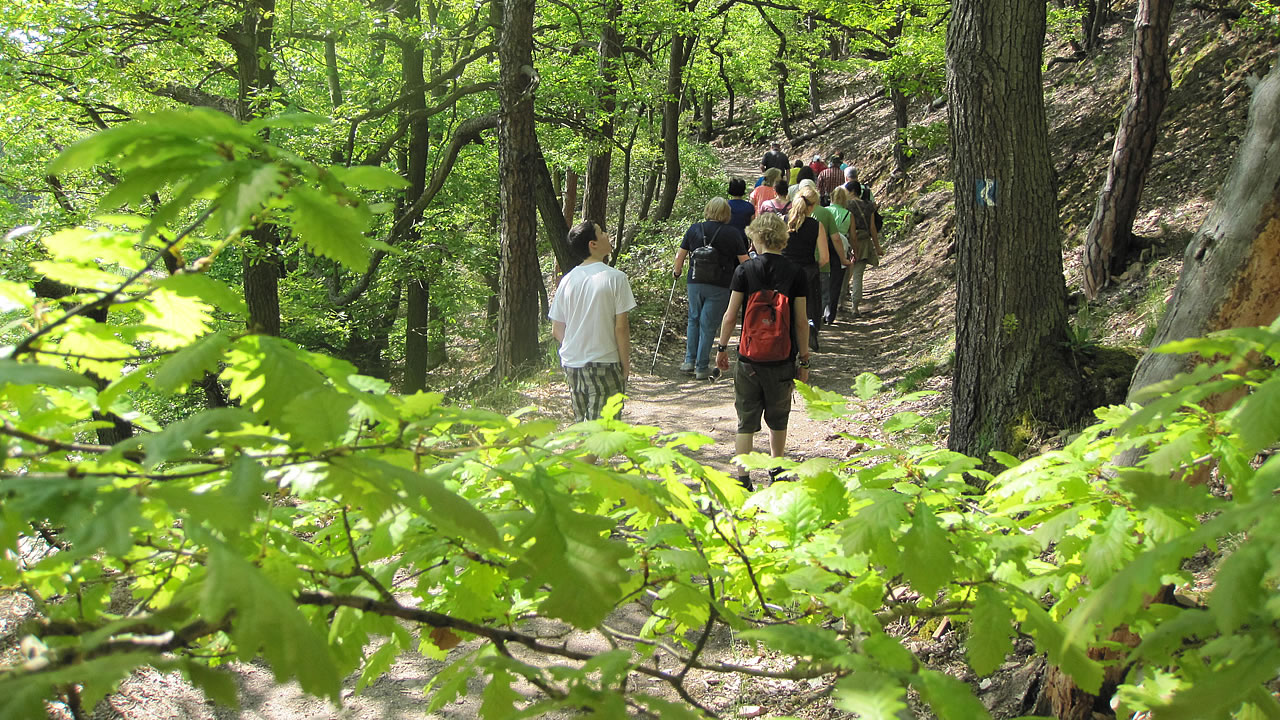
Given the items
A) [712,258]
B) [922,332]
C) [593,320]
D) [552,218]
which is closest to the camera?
[593,320]

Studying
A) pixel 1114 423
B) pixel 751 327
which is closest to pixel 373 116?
pixel 751 327

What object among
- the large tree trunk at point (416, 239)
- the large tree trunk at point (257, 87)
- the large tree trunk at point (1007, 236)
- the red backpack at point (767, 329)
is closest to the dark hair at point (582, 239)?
the red backpack at point (767, 329)

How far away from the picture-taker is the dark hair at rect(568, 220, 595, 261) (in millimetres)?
5539

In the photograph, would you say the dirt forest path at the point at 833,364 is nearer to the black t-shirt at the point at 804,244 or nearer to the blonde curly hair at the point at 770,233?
the black t-shirt at the point at 804,244

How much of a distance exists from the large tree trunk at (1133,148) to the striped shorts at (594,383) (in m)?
5.82

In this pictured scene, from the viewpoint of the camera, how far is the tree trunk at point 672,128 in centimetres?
1633

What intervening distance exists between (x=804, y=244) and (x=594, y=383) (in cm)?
402

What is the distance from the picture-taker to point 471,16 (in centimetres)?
1465

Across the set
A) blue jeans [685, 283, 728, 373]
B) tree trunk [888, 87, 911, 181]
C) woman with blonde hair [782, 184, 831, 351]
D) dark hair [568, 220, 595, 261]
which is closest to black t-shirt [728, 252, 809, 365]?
dark hair [568, 220, 595, 261]

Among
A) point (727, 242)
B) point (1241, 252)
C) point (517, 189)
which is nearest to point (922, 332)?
point (727, 242)

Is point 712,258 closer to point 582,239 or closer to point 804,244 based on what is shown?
point 804,244

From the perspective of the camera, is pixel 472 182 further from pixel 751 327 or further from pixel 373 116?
pixel 751 327

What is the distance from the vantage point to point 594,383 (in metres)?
5.63

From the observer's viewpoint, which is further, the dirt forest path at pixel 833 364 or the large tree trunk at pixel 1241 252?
the dirt forest path at pixel 833 364
